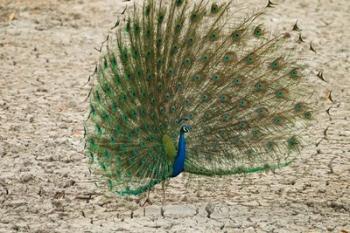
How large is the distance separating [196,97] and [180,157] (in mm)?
456

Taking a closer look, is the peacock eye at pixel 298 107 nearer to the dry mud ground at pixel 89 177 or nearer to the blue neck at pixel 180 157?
the dry mud ground at pixel 89 177

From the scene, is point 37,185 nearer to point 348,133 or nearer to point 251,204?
point 251,204

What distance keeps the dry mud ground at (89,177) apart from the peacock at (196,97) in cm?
29

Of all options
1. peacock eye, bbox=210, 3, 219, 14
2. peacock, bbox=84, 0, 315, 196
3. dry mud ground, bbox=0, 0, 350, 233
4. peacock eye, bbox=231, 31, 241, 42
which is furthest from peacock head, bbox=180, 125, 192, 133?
peacock eye, bbox=210, 3, 219, 14

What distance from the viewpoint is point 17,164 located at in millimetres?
6844

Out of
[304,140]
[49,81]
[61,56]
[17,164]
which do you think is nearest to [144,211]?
[17,164]

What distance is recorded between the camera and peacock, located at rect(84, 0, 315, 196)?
6062mm

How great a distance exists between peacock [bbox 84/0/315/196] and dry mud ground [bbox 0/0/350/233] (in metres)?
0.29

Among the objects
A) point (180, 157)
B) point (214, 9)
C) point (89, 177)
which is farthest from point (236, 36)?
point (89, 177)

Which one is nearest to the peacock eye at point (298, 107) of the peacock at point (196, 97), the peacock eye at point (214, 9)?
the peacock at point (196, 97)

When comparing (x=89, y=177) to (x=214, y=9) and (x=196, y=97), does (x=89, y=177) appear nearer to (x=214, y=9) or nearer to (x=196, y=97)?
(x=196, y=97)

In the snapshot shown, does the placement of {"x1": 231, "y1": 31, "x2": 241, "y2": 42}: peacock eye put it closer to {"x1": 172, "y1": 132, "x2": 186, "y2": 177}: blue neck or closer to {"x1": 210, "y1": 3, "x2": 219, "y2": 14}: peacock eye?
{"x1": 210, "y1": 3, "x2": 219, "y2": 14}: peacock eye

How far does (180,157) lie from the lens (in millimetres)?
6086

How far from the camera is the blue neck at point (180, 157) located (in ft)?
19.8
